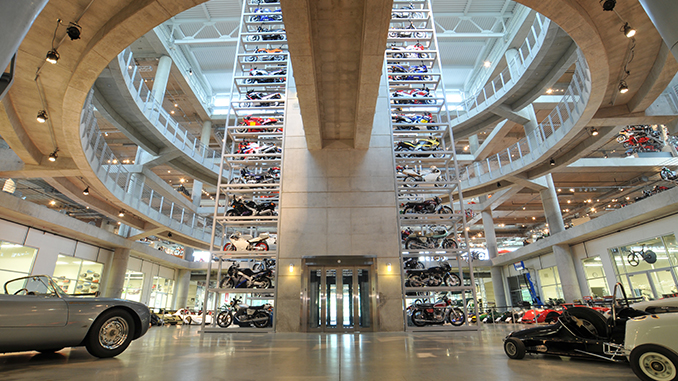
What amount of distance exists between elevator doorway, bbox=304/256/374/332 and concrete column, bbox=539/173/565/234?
55.6ft

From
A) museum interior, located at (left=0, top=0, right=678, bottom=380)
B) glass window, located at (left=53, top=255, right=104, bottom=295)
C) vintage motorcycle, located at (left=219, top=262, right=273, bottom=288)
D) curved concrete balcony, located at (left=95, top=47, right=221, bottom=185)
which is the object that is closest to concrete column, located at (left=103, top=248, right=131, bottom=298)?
museum interior, located at (left=0, top=0, right=678, bottom=380)

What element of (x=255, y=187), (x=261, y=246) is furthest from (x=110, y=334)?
(x=255, y=187)

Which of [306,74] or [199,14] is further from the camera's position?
[199,14]

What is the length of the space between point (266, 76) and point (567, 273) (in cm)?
2017

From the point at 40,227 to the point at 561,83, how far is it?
32839mm

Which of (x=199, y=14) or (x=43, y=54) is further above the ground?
(x=199, y=14)

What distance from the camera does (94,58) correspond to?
749 centimetres

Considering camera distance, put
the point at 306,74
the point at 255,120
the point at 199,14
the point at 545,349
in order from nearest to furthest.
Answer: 1. the point at 545,349
2. the point at 306,74
3. the point at 255,120
4. the point at 199,14

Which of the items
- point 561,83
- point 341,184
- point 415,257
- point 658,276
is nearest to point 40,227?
point 341,184

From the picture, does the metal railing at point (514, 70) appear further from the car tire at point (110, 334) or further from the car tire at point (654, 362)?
the car tire at point (110, 334)

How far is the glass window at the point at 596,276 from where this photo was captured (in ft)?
60.2

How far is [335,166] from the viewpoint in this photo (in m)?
12.2

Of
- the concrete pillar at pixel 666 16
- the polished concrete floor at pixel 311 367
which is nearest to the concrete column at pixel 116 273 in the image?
the polished concrete floor at pixel 311 367

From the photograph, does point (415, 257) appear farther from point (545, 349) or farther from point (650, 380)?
point (650, 380)
